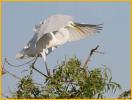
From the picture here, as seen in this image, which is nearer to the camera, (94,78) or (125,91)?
(125,91)

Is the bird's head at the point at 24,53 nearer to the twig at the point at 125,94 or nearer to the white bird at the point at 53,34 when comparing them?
the white bird at the point at 53,34

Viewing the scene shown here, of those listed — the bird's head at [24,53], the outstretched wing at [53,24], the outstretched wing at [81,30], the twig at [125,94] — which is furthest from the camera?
the outstretched wing at [81,30]

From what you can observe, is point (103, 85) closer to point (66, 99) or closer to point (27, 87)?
point (66, 99)

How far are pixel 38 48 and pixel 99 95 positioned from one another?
1951mm

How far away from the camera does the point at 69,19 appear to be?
226 inches

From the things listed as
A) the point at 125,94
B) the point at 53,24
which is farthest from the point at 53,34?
the point at 125,94

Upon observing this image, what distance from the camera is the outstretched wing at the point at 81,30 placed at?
6207 millimetres

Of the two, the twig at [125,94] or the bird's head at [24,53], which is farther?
the bird's head at [24,53]

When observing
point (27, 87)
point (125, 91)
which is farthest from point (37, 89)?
point (125, 91)

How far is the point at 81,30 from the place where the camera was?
638 cm

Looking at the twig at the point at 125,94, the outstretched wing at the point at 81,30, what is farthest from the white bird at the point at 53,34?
the twig at the point at 125,94

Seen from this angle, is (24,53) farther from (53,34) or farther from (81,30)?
(81,30)

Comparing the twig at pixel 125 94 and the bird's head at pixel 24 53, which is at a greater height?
the bird's head at pixel 24 53

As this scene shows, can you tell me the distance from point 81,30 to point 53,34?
429mm
